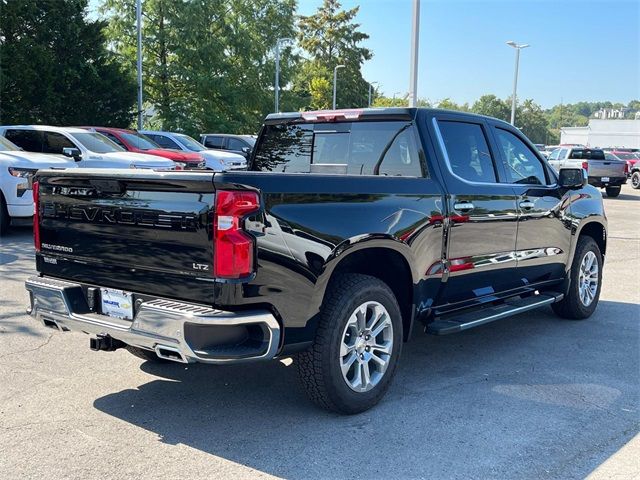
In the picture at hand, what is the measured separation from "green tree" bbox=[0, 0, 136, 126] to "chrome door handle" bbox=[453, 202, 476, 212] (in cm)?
2265

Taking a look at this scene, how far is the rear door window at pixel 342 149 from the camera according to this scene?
4.68m

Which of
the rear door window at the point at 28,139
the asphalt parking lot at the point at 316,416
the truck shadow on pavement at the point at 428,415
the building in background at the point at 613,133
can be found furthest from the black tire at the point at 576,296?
the building in background at the point at 613,133

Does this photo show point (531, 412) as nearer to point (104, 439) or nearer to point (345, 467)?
point (345, 467)

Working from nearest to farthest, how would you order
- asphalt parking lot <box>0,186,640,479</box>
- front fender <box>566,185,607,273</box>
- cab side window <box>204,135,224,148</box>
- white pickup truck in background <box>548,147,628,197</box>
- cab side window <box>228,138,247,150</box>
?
asphalt parking lot <box>0,186,640,479</box>
front fender <box>566,185,607,273</box>
white pickup truck in background <box>548,147,628,197</box>
cab side window <box>228,138,247,150</box>
cab side window <box>204,135,224,148</box>

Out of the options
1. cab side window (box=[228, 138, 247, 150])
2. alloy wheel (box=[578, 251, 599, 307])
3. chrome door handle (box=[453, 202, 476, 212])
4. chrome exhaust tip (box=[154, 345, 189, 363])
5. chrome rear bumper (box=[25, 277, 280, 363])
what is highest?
cab side window (box=[228, 138, 247, 150])

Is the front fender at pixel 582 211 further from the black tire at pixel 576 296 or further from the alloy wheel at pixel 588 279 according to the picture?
the alloy wheel at pixel 588 279

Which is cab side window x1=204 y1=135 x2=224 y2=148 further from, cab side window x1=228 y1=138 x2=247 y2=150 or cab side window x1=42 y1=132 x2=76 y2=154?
cab side window x1=42 y1=132 x2=76 y2=154

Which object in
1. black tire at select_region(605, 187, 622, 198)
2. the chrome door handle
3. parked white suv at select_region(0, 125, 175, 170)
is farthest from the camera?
black tire at select_region(605, 187, 622, 198)

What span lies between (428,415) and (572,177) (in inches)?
116

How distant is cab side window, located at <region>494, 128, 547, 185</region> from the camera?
215 inches

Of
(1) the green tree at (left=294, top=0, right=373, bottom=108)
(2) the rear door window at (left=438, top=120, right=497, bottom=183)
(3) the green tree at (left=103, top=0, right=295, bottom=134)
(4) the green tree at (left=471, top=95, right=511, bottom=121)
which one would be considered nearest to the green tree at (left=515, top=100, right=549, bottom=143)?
(4) the green tree at (left=471, top=95, right=511, bottom=121)

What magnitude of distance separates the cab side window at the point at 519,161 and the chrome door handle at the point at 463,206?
31.0 inches

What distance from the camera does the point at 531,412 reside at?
4.11 m

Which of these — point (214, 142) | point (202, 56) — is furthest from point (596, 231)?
point (202, 56)
